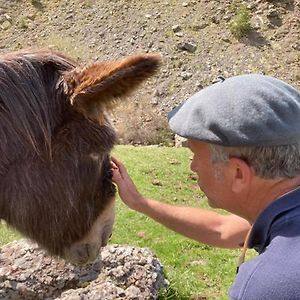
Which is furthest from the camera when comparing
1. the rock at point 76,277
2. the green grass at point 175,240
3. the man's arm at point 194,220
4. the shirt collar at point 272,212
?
the green grass at point 175,240

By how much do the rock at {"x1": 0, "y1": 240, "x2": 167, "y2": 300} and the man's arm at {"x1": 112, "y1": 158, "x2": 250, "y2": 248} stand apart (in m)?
1.61

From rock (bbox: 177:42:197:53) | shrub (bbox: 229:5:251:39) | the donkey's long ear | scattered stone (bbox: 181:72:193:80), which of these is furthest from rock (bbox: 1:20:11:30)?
the donkey's long ear

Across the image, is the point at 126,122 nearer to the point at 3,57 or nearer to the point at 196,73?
the point at 196,73

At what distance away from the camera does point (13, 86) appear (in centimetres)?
296

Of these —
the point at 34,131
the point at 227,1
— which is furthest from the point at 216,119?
the point at 227,1

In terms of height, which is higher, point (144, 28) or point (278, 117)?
point (278, 117)

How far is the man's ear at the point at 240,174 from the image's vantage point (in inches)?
98.0

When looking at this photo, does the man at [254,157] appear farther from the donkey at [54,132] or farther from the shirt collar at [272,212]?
the donkey at [54,132]

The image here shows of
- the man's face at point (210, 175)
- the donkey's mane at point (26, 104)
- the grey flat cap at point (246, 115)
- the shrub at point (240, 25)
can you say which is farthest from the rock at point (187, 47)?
the grey flat cap at point (246, 115)

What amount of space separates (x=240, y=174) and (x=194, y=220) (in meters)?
1.39

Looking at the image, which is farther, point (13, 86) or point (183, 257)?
point (183, 257)

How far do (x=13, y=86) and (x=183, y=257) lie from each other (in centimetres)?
451

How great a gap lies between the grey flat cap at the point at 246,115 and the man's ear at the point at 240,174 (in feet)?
0.35

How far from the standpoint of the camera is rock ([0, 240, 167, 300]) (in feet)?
17.9
